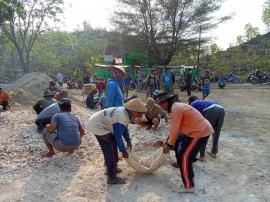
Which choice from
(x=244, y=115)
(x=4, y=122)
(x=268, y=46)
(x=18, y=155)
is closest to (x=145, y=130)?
(x=18, y=155)

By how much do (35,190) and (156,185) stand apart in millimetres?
1714

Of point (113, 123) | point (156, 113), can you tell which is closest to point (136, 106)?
point (113, 123)

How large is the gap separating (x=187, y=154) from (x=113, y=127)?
1.07 meters

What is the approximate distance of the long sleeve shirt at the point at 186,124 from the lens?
5.02 m

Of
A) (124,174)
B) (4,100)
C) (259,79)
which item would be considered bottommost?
(259,79)

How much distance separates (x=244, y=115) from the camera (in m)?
12.5

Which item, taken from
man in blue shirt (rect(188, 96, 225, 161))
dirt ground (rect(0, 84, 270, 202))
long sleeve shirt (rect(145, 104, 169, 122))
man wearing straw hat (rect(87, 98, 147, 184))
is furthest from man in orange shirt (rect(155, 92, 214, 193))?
long sleeve shirt (rect(145, 104, 169, 122))

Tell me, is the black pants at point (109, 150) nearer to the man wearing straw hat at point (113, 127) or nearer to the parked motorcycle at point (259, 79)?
the man wearing straw hat at point (113, 127)

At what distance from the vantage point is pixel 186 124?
5141mm

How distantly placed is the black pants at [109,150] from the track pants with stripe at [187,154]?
95 cm

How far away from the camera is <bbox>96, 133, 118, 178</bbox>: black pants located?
5527 mm

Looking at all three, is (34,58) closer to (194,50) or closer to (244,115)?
(194,50)

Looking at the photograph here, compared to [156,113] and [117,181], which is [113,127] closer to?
[117,181]

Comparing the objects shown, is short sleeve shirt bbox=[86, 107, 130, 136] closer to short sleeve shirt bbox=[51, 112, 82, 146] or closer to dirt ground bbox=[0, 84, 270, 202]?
dirt ground bbox=[0, 84, 270, 202]
